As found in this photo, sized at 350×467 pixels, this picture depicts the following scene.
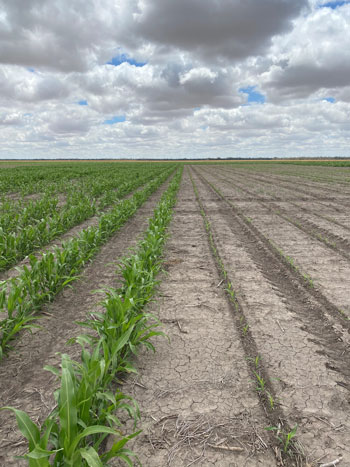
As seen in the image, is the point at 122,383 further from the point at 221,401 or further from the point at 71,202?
the point at 71,202

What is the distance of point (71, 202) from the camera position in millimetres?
11641

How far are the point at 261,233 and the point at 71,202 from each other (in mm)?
7339

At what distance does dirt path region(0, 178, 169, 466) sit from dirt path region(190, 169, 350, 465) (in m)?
1.83

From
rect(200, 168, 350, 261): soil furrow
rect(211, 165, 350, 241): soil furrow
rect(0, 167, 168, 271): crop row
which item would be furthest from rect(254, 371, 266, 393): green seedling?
rect(211, 165, 350, 241): soil furrow

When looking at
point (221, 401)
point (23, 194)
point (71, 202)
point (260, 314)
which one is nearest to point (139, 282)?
point (260, 314)

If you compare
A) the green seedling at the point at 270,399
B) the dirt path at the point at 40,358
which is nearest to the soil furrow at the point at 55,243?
the dirt path at the point at 40,358

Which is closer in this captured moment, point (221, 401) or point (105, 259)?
point (221, 401)

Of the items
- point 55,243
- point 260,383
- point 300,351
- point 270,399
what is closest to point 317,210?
point 55,243

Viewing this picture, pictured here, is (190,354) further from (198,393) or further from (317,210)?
(317,210)

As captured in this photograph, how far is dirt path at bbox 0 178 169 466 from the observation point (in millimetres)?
2158

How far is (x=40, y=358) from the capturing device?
2.90 m

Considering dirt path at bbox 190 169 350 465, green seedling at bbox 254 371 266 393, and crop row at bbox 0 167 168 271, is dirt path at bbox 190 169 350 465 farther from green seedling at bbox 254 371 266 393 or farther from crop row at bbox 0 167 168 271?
crop row at bbox 0 167 168 271

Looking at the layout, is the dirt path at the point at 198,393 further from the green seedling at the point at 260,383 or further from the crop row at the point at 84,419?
the crop row at the point at 84,419

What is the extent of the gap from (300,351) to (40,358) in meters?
2.47
